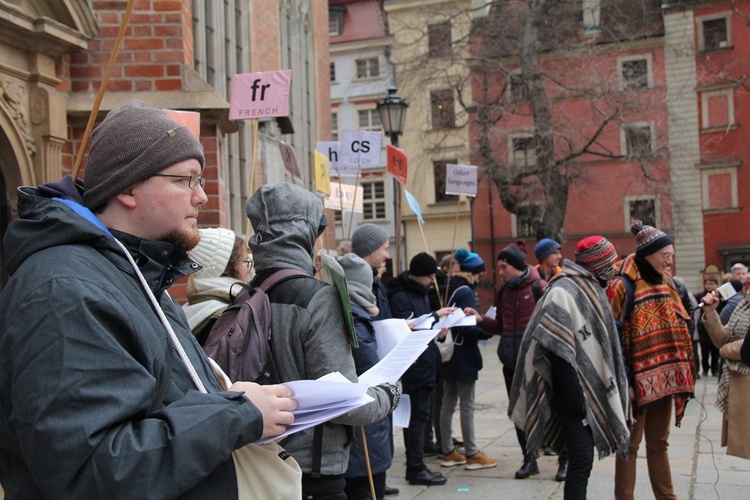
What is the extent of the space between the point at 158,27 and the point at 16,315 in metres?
4.84

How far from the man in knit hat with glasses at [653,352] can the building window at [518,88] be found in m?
20.8

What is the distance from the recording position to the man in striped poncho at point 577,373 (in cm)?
497

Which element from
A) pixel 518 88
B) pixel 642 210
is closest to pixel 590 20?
pixel 642 210

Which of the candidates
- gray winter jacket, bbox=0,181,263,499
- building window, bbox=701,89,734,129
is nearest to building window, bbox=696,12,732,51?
building window, bbox=701,89,734,129

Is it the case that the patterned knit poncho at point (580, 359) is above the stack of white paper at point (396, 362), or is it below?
below

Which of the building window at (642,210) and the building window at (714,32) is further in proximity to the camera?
the building window at (714,32)

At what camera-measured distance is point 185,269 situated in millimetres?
2039

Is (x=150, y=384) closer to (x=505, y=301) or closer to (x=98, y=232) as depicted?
(x=98, y=232)

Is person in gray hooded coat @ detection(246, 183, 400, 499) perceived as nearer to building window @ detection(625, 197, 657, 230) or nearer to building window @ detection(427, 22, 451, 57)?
building window @ detection(427, 22, 451, 57)

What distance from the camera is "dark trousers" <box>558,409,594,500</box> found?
16.2 ft

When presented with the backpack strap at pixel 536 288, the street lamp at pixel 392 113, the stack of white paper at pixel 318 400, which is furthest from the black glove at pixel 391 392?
the street lamp at pixel 392 113

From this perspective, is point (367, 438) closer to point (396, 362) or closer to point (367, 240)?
point (396, 362)

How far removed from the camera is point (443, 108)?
93.9ft

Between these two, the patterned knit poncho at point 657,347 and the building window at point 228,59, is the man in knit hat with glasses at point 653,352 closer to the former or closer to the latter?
the patterned knit poncho at point 657,347
